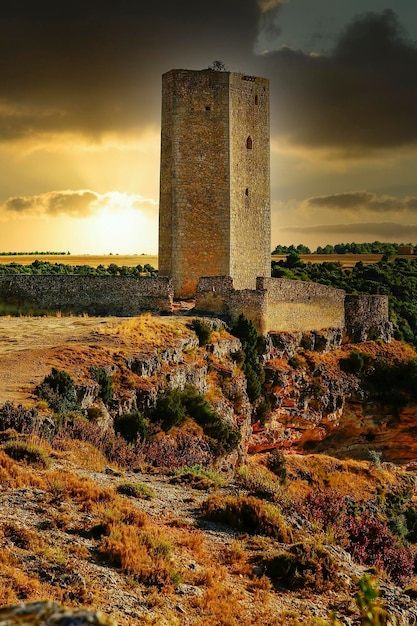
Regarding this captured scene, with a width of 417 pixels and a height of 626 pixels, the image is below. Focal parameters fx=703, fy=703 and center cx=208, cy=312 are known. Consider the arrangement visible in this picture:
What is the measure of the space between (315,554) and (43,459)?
14.3 feet

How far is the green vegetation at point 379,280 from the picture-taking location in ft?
163

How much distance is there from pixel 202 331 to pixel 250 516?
628 inches

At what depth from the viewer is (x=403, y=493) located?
83.2 feet

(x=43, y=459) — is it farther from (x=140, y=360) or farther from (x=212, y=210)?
(x=212, y=210)

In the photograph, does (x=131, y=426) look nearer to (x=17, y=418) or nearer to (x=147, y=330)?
(x=17, y=418)

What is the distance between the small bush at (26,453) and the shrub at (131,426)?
602cm

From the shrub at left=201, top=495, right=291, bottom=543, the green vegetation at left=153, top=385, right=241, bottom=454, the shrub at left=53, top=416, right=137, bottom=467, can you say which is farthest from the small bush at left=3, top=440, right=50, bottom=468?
the green vegetation at left=153, top=385, right=241, bottom=454

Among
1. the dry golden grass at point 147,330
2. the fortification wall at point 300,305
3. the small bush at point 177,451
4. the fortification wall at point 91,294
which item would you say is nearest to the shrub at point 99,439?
the small bush at point 177,451

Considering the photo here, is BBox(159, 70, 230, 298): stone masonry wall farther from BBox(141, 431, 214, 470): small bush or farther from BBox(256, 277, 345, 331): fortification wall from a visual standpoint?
BBox(141, 431, 214, 470): small bush

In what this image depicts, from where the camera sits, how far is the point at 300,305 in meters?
31.8

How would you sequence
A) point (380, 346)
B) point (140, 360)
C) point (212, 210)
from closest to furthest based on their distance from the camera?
point (140, 360), point (212, 210), point (380, 346)

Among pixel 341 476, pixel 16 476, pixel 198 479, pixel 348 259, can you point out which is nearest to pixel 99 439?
pixel 198 479

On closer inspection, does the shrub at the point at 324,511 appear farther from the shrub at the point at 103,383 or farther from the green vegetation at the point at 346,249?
the green vegetation at the point at 346,249

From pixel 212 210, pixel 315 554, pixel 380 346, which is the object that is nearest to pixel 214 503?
pixel 315 554
